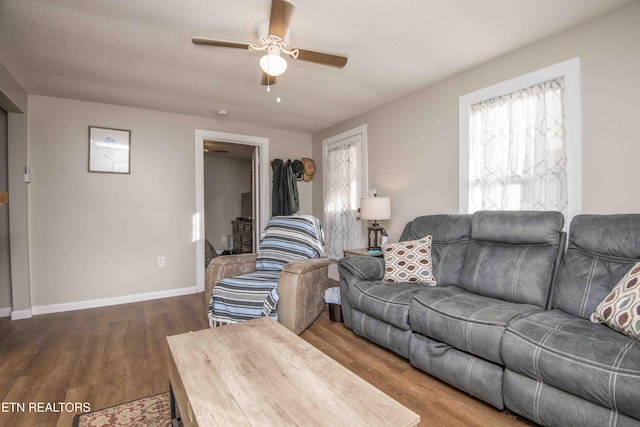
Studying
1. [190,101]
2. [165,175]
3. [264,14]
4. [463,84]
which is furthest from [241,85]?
[463,84]

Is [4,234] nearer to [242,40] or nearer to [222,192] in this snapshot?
[242,40]

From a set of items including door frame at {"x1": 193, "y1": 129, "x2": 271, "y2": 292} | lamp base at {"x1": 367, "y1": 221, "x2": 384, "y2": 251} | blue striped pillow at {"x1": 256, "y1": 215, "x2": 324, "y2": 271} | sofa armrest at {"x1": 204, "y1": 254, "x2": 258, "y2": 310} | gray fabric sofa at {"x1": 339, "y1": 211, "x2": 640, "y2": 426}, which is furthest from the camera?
door frame at {"x1": 193, "y1": 129, "x2": 271, "y2": 292}

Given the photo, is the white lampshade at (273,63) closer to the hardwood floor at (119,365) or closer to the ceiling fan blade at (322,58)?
the ceiling fan blade at (322,58)

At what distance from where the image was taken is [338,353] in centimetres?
229

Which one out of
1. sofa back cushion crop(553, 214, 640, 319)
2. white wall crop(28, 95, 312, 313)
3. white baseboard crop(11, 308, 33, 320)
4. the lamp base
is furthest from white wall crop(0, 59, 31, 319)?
sofa back cushion crop(553, 214, 640, 319)

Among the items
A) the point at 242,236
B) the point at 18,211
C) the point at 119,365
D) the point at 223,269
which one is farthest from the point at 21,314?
the point at 242,236

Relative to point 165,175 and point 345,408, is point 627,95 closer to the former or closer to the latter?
point 345,408

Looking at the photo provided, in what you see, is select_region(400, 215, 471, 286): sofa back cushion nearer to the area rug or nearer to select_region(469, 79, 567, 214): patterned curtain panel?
select_region(469, 79, 567, 214): patterned curtain panel

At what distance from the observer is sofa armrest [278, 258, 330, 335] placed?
247 centimetres

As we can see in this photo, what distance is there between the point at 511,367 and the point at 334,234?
3078mm

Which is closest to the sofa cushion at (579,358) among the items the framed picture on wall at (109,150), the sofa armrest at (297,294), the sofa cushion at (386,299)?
the sofa cushion at (386,299)

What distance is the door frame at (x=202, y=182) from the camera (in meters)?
4.04

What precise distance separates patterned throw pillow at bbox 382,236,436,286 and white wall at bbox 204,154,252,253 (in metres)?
5.20

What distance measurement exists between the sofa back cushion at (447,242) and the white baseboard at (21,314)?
3884 mm
